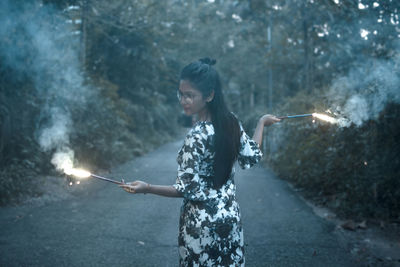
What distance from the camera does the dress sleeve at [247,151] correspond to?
284 centimetres

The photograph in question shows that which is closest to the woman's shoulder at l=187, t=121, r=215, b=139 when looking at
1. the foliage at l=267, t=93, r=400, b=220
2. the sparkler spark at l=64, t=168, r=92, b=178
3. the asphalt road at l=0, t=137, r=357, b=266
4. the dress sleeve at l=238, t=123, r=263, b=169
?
the dress sleeve at l=238, t=123, r=263, b=169

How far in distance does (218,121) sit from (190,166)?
345mm

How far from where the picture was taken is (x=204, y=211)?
2.58 m

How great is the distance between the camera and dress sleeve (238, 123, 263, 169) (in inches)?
112

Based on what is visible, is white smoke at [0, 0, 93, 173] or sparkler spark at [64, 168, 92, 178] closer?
sparkler spark at [64, 168, 92, 178]

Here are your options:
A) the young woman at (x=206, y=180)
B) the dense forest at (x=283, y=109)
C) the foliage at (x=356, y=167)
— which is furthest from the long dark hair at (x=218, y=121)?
the foliage at (x=356, y=167)

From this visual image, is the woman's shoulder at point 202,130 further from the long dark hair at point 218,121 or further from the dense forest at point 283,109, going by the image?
the dense forest at point 283,109

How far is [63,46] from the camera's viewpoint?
11414mm

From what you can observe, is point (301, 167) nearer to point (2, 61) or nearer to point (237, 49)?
point (2, 61)

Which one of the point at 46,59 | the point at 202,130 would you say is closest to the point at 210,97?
the point at 202,130

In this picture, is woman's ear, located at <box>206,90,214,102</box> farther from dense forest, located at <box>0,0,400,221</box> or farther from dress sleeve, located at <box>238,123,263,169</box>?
dense forest, located at <box>0,0,400,221</box>

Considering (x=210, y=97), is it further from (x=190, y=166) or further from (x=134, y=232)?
(x=134, y=232)

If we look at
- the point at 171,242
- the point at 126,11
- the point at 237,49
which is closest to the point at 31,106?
the point at 171,242

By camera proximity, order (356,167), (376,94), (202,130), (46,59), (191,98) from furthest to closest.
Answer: (46,59) → (356,167) → (376,94) → (191,98) → (202,130)
